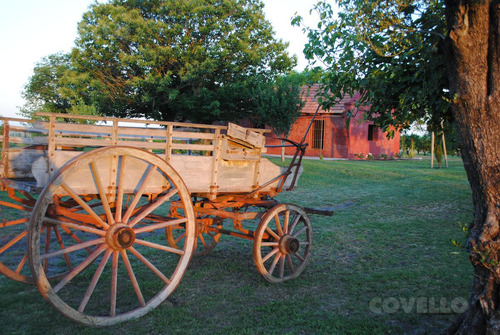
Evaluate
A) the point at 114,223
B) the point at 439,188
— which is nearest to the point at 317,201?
the point at 439,188

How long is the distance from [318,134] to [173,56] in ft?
34.8

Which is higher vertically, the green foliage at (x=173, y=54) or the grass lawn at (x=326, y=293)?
the green foliage at (x=173, y=54)

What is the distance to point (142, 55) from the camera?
19406mm

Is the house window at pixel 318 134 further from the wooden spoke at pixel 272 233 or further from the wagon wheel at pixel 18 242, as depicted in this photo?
the wooden spoke at pixel 272 233

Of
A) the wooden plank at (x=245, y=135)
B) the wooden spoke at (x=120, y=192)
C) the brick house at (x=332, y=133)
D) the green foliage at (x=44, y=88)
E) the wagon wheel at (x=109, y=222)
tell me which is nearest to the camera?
the wagon wheel at (x=109, y=222)

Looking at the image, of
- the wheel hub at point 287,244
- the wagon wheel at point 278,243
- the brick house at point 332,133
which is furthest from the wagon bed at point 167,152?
the brick house at point 332,133

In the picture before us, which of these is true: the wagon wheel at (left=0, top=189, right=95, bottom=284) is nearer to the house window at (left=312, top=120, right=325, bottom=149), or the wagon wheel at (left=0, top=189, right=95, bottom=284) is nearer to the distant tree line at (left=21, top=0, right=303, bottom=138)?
the distant tree line at (left=21, top=0, right=303, bottom=138)

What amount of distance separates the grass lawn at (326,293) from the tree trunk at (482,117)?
923mm

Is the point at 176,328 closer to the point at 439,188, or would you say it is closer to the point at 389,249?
the point at 389,249

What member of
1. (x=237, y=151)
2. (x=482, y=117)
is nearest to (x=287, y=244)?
(x=237, y=151)

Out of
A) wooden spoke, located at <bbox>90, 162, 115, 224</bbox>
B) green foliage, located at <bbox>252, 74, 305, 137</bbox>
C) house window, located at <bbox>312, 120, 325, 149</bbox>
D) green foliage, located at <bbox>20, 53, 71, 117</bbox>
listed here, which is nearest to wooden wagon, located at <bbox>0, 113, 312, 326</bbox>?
wooden spoke, located at <bbox>90, 162, 115, 224</bbox>

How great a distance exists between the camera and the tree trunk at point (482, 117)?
304 centimetres

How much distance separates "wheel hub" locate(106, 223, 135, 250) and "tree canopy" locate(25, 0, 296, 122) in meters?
16.2

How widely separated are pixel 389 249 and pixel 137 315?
4.69m
